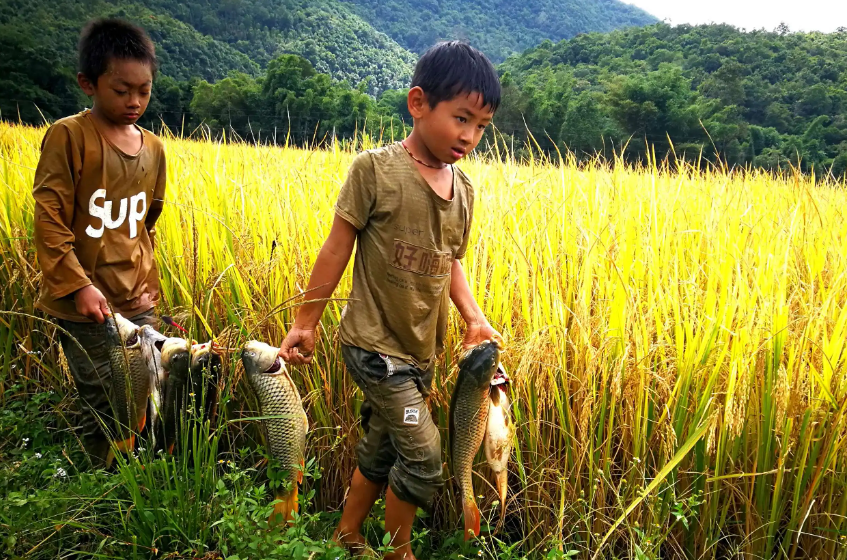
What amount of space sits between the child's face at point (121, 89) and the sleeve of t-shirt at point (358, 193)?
87cm

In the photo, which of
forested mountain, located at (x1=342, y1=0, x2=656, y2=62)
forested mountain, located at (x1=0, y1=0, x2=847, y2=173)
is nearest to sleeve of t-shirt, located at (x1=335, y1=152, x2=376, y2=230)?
forested mountain, located at (x1=0, y1=0, x2=847, y2=173)

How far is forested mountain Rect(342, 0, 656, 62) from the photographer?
63.7 meters

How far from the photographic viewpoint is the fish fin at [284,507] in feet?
4.96

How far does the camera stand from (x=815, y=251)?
249cm

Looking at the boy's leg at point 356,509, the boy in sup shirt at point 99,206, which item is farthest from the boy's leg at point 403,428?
the boy in sup shirt at point 99,206

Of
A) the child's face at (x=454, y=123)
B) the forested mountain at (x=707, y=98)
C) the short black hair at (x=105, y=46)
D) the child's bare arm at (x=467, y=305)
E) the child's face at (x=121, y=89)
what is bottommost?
the child's bare arm at (x=467, y=305)

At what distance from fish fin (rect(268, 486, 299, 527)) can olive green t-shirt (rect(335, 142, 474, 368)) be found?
456 mm

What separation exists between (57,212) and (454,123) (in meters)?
1.27

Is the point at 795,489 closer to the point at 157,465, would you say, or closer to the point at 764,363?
the point at 764,363

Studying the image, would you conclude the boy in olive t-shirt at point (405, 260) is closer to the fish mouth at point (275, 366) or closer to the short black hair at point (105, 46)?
the fish mouth at point (275, 366)

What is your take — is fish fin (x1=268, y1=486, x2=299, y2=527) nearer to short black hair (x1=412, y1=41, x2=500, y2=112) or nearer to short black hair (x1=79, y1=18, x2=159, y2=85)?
short black hair (x1=412, y1=41, x2=500, y2=112)

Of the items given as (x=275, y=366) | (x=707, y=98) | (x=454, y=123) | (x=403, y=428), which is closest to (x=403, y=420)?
(x=403, y=428)

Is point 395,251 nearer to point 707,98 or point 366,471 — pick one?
point 366,471

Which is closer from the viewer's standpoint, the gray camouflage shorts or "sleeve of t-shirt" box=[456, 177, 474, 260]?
the gray camouflage shorts
